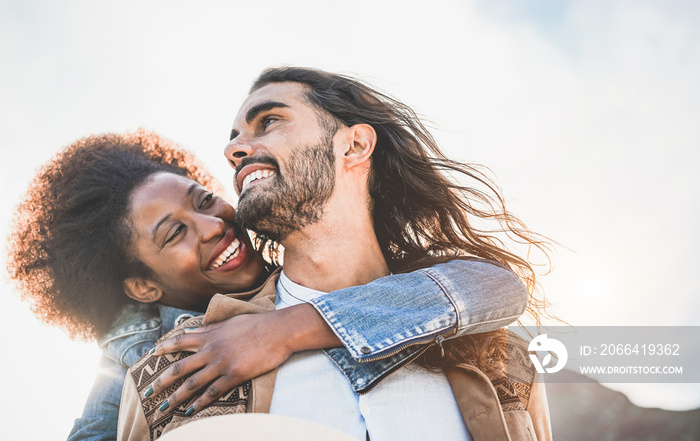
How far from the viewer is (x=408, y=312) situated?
2.08 meters

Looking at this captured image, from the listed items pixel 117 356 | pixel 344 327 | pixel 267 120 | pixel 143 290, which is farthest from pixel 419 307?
pixel 143 290

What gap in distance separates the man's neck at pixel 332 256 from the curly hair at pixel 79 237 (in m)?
0.90

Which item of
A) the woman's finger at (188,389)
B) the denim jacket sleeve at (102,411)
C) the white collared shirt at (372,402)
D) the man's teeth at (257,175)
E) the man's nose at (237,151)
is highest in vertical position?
the man's nose at (237,151)

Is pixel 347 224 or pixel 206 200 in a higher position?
pixel 206 200

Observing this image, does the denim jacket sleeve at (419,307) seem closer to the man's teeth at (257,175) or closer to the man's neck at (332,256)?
the man's neck at (332,256)

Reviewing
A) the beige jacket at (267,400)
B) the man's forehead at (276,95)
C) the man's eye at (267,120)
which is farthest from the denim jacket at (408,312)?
the man's forehead at (276,95)

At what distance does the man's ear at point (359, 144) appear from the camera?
3047 millimetres

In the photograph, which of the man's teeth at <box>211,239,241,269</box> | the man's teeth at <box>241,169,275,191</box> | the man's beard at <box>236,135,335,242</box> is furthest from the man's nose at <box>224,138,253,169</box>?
the man's teeth at <box>211,239,241,269</box>

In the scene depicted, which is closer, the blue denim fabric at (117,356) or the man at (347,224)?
the man at (347,224)

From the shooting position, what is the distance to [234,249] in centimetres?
302

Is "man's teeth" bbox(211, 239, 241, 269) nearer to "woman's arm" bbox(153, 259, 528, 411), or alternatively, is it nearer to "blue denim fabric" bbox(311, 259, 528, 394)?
"woman's arm" bbox(153, 259, 528, 411)

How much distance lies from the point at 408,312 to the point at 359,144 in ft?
4.29

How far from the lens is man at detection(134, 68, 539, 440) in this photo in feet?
6.78

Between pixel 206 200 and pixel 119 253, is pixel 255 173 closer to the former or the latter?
pixel 206 200
